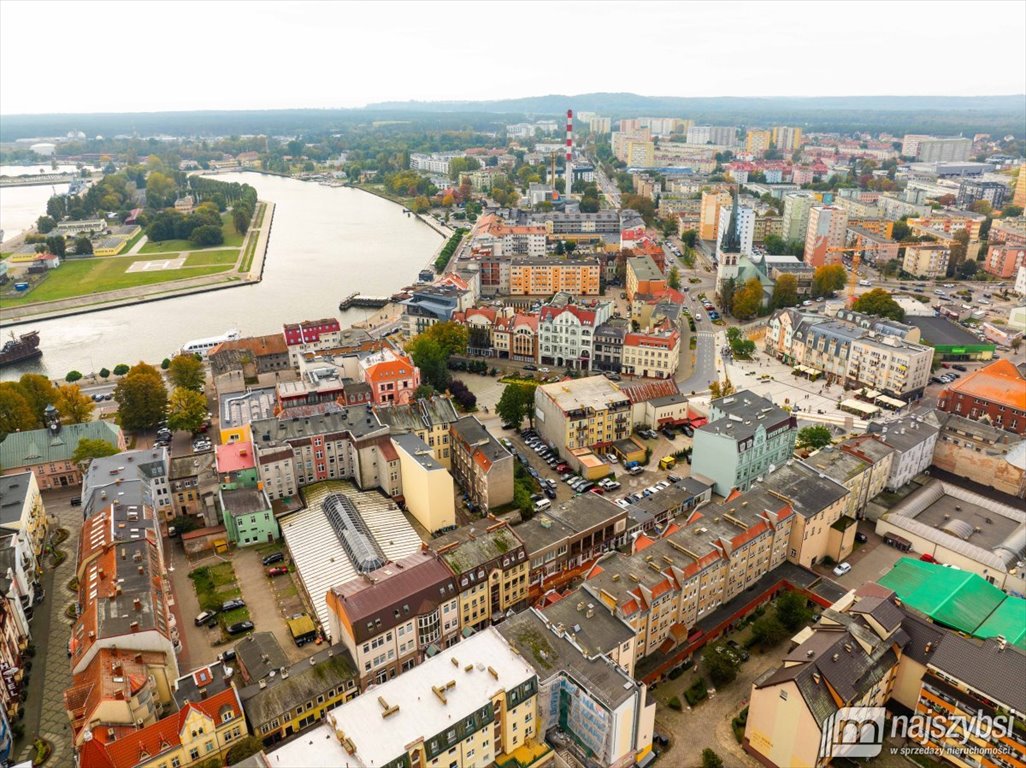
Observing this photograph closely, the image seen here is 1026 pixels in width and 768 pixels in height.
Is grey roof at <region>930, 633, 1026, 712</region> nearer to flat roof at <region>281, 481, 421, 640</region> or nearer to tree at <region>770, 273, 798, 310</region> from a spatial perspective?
flat roof at <region>281, 481, 421, 640</region>

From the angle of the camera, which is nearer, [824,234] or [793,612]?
[793,612]

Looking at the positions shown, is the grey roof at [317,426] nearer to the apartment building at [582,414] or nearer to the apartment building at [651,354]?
the apartment building at [582,414]

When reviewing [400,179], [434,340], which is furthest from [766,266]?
[400,179]

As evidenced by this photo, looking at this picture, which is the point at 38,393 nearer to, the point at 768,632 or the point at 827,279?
the point at 768,632

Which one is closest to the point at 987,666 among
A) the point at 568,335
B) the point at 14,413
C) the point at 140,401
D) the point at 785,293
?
the point at 568,335

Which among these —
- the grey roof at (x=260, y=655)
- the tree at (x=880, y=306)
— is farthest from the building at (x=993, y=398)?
the grey roof at (x=260, y=655)
